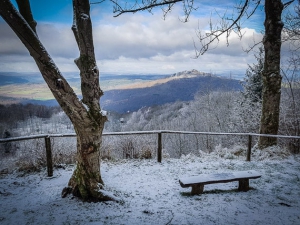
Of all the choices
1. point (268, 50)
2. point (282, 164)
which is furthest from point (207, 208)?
point (268, 50)

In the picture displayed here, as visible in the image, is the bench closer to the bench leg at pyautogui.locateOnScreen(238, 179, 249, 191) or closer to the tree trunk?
the bench leg at pyautogui.locateOnScreen(238, 179, 249, 191)

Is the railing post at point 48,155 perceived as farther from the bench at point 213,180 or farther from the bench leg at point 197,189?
the bench leg at point 197,189

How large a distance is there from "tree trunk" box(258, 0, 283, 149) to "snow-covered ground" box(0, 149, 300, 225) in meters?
1.56

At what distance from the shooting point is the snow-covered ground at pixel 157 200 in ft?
11.5

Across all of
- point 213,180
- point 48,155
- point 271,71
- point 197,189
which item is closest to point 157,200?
point 197,189

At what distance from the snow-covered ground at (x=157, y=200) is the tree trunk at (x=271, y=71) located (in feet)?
5.12

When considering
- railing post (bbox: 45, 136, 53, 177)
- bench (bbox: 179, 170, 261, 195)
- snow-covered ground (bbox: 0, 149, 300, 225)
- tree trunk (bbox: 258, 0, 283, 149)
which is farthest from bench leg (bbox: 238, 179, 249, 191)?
railing post (bbox: 45, 136, 53, 177)

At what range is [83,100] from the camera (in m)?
4.05

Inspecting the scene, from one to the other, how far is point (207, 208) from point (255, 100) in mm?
14816

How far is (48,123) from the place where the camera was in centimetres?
5088

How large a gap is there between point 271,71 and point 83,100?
692 centimetres

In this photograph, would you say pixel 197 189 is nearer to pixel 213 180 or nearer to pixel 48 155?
pixel 213 180

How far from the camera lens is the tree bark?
→ 3.53m

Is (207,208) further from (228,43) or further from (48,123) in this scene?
(48,123)
